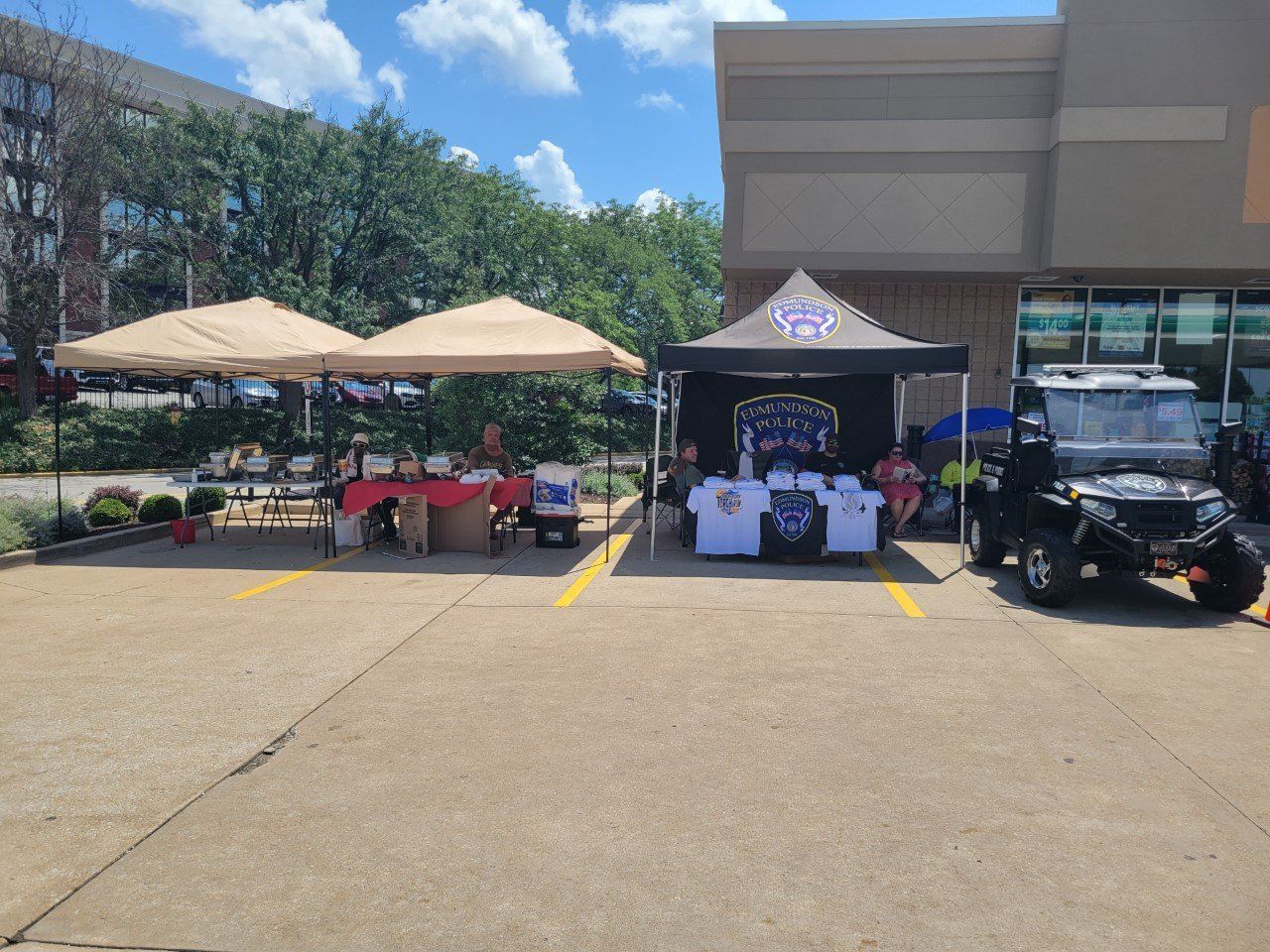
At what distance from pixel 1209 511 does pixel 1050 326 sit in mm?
8030

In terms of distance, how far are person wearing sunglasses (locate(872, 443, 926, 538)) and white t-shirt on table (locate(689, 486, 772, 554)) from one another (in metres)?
2.49

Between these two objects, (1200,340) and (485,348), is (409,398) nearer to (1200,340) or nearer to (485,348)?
(485,348)

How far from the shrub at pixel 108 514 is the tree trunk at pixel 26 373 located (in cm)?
1240

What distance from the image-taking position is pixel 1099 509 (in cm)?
766

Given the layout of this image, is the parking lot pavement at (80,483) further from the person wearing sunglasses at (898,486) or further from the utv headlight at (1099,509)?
the utv headlight at (1099,509)

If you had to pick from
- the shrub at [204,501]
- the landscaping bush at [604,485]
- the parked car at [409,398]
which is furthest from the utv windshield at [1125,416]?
the parked car at [409,398]

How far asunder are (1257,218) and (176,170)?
79.7ft

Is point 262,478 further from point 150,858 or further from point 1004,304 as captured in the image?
point 1004,304

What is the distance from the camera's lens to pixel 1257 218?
1277 cm

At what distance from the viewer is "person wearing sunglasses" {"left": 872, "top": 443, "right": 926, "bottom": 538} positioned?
1151cm

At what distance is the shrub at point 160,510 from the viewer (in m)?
11.8

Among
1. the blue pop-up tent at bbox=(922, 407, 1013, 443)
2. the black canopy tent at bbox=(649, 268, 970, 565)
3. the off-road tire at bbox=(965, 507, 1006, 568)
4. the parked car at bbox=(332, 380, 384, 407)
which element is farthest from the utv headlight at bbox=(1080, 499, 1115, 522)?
the parked car at bbox=(332, 380, 384, 407)

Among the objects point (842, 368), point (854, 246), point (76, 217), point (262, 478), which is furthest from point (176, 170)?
point (842, 368)

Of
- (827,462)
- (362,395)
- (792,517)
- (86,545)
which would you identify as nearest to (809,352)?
(792,517)
